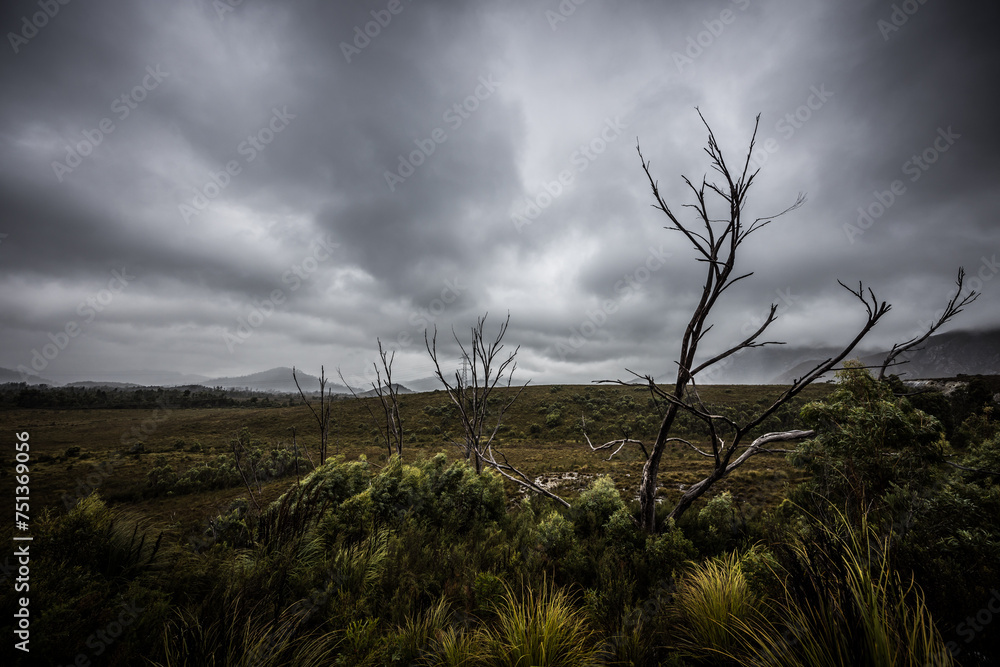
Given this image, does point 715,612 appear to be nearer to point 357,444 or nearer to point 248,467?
point 248,467

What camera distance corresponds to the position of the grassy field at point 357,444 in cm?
1387

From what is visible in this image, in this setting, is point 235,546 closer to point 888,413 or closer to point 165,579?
point 165,579

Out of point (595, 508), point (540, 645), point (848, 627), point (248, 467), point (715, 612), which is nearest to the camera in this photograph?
point (848, 627)

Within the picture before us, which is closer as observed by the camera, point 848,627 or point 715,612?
point 848,627

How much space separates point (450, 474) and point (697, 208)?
7.26 metres

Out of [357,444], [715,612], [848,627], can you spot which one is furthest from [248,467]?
[848,627]

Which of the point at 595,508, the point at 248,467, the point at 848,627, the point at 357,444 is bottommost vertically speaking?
the point at 357,444

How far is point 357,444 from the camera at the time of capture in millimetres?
28500

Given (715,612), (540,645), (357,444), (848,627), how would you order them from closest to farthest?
(848,627) < (540,645) < (715,612) < (357,444)

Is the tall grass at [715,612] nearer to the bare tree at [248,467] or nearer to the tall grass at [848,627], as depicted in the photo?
the tall grass at [848,627]

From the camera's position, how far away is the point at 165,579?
400 cm

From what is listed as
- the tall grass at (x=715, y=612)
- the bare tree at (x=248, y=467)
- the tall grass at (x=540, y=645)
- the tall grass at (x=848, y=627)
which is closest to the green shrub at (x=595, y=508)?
the tall grass at (x=715, y=612)

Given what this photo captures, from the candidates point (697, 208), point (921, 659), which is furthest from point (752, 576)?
point (697, 208)

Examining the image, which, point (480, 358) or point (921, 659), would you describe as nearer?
point (921, 659)
